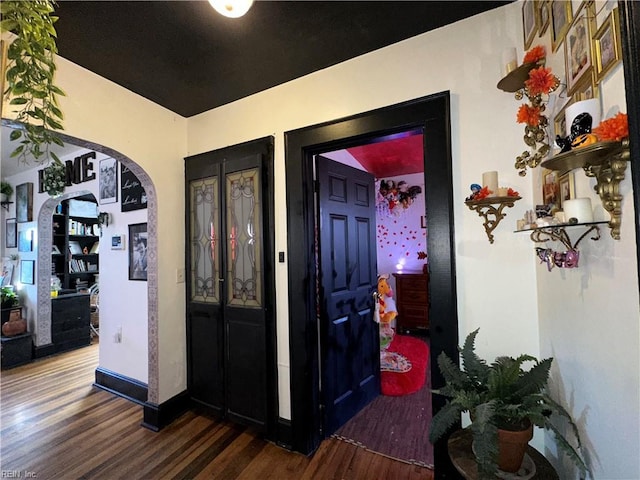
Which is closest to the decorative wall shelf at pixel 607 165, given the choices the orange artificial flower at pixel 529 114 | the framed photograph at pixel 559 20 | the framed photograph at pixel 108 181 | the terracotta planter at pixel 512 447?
the orange artificial flower at pixel 529 114

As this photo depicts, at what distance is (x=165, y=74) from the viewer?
6.75 feet

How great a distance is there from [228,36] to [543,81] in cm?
160

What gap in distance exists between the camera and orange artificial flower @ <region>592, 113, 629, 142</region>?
27.2 inches

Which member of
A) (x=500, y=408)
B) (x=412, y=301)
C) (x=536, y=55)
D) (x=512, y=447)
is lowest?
(x=412, y=301)

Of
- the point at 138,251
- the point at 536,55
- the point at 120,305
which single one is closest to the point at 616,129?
the point at 536,55

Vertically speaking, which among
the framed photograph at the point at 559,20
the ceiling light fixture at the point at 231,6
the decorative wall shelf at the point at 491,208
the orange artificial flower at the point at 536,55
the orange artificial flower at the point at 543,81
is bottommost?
the decorative wall shelf at the point at 491,208

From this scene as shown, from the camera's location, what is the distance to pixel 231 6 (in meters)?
1.30

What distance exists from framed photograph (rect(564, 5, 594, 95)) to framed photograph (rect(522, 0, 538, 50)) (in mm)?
403

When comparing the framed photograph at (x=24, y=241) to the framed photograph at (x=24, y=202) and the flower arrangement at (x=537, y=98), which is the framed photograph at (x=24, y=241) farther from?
the flower arrangement at (x=537, y=98)

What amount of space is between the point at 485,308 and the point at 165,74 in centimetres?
252

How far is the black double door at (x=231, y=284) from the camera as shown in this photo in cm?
218

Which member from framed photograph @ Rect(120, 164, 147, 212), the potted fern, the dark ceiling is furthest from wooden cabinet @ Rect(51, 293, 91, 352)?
the potted fern

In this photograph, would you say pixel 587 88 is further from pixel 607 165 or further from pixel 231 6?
pixel 231 6

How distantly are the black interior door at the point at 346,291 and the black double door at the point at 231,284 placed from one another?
408mm
